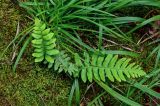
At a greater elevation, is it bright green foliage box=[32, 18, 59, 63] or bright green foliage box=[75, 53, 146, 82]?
bright green foliage box=[32, 18, 59, 63]

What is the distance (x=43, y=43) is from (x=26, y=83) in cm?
32

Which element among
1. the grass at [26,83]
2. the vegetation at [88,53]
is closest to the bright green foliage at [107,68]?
the vegetation at [88,53]

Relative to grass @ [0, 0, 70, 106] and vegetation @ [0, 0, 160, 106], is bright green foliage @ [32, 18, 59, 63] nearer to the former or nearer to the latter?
vegetation @ [0, 0, 160, 106]

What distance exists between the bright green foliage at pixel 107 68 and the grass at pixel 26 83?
188 mm

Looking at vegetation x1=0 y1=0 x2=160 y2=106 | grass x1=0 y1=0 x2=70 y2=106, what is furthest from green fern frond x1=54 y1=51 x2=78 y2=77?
grass x1=0 y1=0 x2=70 y2=106

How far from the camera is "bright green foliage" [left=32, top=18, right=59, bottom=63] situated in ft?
9.09

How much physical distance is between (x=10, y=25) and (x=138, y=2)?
40.3 inches

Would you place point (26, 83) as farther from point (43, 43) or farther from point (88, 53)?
point (88, 53)

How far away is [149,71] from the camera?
A: 3.06m

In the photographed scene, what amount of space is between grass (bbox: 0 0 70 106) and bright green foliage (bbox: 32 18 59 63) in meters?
0.12

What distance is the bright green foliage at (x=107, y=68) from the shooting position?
2.81 m

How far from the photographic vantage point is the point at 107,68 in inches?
112

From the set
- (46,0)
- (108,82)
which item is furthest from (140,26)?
(46,0)

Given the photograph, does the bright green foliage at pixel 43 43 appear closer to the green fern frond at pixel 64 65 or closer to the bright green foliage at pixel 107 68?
the green fern frond at pixel 64 65
